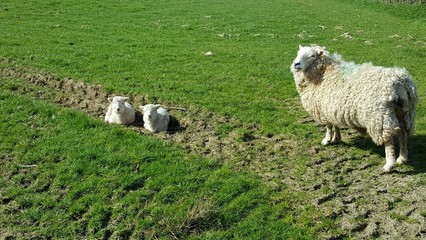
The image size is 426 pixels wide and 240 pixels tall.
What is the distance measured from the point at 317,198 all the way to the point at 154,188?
9.23 feet

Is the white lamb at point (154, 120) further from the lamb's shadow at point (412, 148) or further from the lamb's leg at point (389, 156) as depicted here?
the lamb's leg at point (389, 156)

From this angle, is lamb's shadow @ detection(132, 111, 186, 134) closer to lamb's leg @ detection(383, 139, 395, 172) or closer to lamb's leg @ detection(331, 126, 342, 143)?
lamb's leg @ detection(331, 126, 342, 143)

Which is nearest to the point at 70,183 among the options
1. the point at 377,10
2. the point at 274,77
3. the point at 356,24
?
the point at 274,77

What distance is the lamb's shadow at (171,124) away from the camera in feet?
33.9

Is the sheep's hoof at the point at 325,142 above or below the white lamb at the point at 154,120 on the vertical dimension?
below

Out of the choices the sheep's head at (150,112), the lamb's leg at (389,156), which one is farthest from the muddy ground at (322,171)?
the sheep's head at (150,112)

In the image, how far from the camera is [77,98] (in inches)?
477

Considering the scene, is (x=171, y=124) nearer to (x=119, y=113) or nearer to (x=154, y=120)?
(x=154, y=120)

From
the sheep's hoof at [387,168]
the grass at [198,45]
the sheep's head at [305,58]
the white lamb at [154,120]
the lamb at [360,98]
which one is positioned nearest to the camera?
the lamb at [360,98]

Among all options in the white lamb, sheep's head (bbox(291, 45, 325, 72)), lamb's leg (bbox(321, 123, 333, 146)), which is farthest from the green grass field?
sheep's head (bbox(291, 45, 325, 72))

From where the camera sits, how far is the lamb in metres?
8.05

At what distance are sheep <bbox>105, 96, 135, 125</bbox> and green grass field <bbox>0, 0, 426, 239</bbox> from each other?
0.45 meters

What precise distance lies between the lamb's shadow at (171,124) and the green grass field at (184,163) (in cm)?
79

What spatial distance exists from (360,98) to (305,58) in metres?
1.75
